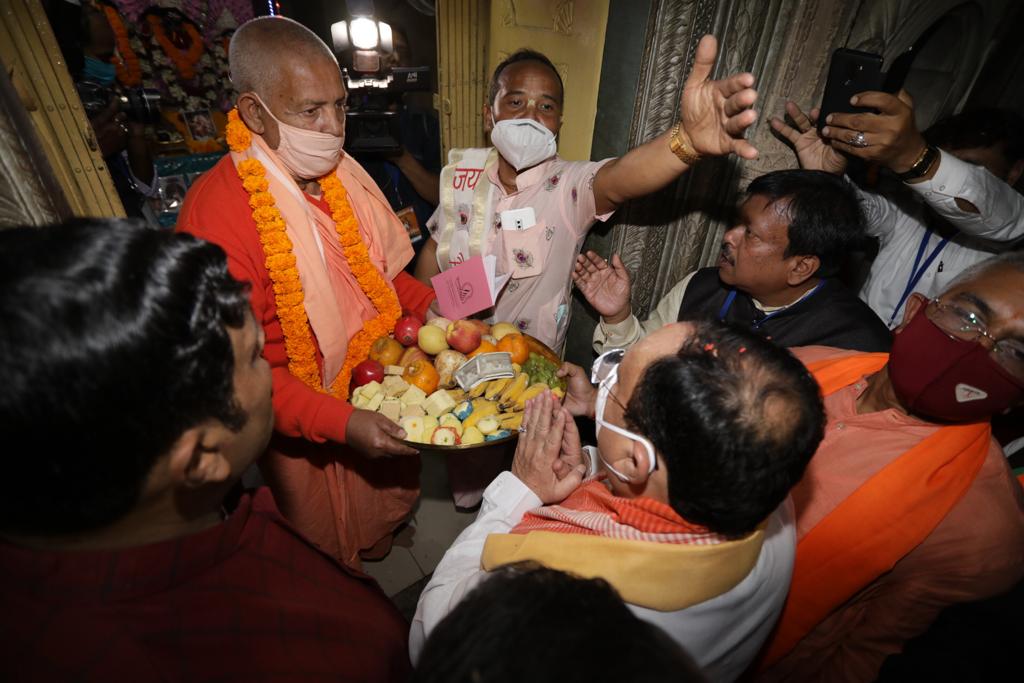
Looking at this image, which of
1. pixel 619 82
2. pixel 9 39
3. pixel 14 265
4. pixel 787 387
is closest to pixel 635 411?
pixel 787 387

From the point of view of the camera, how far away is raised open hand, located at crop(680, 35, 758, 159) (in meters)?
1.55

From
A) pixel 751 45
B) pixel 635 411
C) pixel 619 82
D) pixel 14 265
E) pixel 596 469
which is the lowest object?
pixel 596 469

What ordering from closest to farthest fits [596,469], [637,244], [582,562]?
[582,562] < [596,469] < [637,244]

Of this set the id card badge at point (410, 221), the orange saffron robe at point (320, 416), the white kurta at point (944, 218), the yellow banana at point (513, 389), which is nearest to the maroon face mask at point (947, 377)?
the white kurta at point (944, 218)

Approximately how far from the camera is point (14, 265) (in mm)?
727

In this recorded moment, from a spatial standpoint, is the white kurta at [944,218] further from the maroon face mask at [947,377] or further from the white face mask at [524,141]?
the white face mask at [524,141]

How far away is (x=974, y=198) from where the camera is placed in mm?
1934

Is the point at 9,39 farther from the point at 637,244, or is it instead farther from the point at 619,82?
the point at 637,244

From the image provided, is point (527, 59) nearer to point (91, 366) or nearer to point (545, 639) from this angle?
point (91, 366)

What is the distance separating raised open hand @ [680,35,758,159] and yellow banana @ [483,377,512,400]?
1.29 metres

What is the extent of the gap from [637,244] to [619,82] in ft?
2.80

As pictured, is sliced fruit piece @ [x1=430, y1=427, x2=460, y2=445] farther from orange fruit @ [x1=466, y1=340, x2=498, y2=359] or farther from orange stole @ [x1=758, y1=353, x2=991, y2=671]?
orange stole @ [x1=758, y1=353, x2=991, y2=671]

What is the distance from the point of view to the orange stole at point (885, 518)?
136cm

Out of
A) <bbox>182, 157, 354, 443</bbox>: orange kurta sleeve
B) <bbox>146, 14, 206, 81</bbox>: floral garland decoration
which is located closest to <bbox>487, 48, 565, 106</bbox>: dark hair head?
<bbox>182, 157, 354, 443</bbox>: orange kurta sleeve
